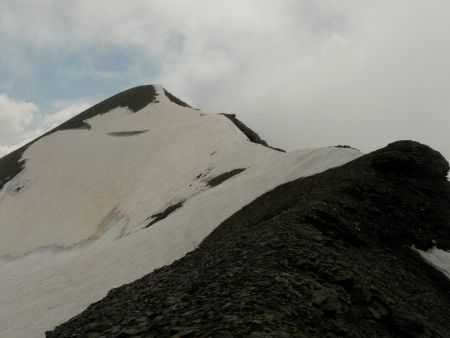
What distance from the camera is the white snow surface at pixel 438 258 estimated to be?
18211 millimetres

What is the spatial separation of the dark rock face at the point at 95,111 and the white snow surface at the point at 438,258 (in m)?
67.9

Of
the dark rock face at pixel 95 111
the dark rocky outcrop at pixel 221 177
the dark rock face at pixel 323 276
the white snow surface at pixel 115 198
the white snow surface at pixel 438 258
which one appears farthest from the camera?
the dark rock face at pixel 95 111

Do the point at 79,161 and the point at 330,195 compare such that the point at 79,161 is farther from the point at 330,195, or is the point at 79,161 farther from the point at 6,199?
the point at 330,195

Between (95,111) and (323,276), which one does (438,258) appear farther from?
(95,111)

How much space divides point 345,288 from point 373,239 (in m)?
5.50

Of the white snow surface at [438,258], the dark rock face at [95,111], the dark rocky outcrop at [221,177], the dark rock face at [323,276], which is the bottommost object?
the white snow surface at [438,258]

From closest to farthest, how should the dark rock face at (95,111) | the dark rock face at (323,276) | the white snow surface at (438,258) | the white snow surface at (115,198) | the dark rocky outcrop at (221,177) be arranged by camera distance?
the dark rock face at (323,276) < the white snow surface at (438,258) < the white snow surface at (115,198) < the dark rocky outcrop at (221,177) < the dark rock face at (95,111)

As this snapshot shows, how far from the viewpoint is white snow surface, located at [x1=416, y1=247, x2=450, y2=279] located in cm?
1821

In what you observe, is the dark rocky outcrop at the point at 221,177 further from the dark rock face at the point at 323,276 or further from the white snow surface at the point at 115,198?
the dark rock face at the point at 323,276

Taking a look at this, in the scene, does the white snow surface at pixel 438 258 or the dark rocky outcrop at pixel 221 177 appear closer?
the white snow surface at pixel 438 258

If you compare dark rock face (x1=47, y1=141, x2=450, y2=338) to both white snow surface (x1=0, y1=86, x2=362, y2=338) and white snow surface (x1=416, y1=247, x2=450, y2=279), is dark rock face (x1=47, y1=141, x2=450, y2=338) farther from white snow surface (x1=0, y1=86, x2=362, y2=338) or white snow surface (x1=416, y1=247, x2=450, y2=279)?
white snow surface (x1=0, y1=86, x2=362, y2=338)

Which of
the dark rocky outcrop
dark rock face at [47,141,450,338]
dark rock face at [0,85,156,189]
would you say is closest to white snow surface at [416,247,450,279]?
dark rock face at [47,141,450,338]

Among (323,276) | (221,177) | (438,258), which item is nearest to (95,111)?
(221,177)

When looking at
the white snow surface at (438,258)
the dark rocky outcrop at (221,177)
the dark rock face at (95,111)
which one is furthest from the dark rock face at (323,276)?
the dark rock face at (95,111)
